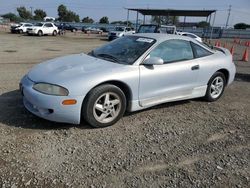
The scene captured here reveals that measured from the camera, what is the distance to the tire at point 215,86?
540 centimetres

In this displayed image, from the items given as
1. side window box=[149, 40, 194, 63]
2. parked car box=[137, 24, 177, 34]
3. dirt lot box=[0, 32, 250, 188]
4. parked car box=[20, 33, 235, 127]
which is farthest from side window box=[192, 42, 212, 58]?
parked car box=[137, 24, 177, 34]

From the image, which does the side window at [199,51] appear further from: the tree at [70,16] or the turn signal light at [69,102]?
the tree at [70,16]

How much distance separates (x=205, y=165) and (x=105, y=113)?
5.36 feet

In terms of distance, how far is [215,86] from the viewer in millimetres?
5547

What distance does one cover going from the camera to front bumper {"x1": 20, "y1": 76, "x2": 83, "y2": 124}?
3.67m

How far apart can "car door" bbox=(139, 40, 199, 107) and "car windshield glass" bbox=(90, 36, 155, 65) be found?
198mm

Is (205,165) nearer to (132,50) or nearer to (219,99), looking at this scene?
(132,50)

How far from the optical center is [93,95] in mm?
3812

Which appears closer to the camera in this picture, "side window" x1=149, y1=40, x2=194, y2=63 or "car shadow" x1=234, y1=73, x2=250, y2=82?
"side window" x1=149, y1=40, x2=194, y2=63

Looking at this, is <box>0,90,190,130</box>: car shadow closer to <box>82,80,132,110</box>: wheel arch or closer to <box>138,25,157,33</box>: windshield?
<box>82,80,132,110</box>: wheel arch

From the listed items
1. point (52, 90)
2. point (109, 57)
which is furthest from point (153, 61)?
point (52, 90)

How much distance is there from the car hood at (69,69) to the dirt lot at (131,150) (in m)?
0.74

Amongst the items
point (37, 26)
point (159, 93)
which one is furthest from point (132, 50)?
point (37, 26)

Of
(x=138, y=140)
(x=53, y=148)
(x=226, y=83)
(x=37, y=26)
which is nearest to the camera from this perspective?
(x=53, y=148)
